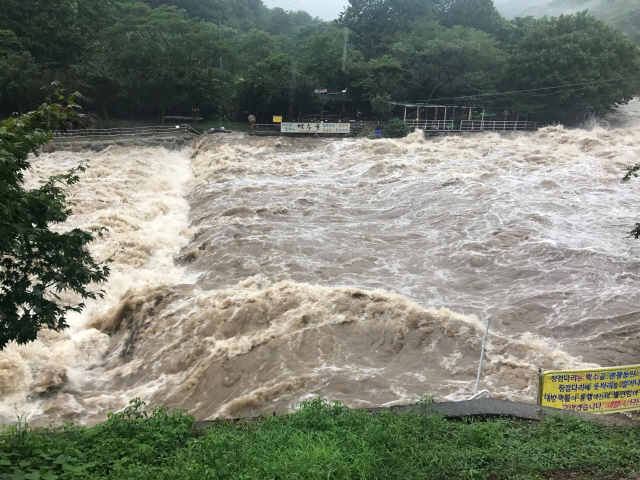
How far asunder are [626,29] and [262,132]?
168ft

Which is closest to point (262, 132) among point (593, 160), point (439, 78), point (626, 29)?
point (439, 78)

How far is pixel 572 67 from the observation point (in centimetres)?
3381

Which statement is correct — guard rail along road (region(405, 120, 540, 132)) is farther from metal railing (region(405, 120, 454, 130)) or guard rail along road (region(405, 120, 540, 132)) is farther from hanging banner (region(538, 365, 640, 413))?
hanging banner (region(538, 365, 640, 413))

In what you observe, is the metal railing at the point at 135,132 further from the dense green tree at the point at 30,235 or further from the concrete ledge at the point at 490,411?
the concrete ledge at the point at 490,411

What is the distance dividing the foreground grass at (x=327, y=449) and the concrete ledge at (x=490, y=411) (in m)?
0.24

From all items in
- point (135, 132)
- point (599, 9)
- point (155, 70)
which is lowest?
point (135, 132)

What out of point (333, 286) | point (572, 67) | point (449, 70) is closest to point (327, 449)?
point (333, 286)

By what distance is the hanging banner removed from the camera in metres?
5.96

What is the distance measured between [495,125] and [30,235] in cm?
3434

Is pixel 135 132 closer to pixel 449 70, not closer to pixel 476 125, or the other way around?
pixel 449 70

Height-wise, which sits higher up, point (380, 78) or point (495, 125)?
point (380, 78)

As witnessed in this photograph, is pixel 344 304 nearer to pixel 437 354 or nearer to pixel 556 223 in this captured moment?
pixel 437 354

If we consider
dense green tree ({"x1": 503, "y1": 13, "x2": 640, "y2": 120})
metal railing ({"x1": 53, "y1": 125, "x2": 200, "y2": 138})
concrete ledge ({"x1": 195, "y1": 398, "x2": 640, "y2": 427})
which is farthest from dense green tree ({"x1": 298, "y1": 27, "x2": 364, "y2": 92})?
concrete ledge ({"x1": 195, "y1": 398, "x2": 640, "y2": 427})

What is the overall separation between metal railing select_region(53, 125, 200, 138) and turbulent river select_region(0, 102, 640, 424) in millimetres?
4376
